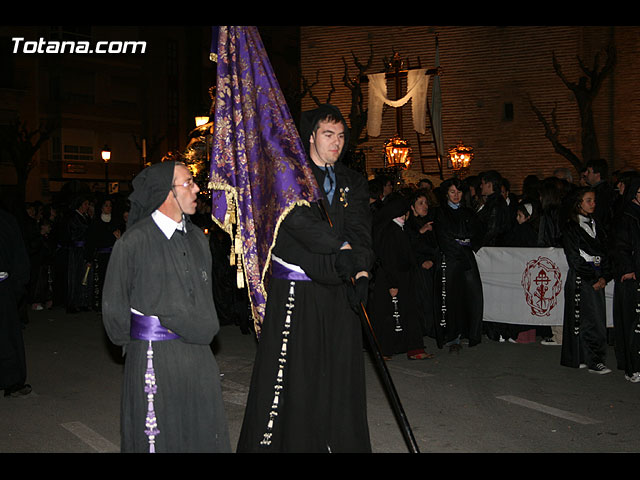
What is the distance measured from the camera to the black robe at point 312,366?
14.5 ft

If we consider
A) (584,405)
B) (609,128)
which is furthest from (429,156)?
(584,405)

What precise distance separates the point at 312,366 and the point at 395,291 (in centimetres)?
453

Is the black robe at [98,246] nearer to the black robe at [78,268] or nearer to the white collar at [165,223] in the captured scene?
the black robe at [78,268]

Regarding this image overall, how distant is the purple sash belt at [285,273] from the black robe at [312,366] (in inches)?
1.7

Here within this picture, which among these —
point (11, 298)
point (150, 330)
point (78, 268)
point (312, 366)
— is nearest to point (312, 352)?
point (312, 366)

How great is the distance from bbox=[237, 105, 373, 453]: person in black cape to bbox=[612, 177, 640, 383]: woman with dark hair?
4079 mm

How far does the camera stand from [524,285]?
996 centimetres

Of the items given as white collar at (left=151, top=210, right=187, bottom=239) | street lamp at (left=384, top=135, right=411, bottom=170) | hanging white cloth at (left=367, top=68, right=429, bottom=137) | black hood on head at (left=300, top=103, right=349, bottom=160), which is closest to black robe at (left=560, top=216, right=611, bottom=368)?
black hood on head at (left=300, top=103, right=349, bottom=160)

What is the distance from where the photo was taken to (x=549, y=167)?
22891mm

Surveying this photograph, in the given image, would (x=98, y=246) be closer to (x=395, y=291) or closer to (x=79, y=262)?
(x=79, y=262)

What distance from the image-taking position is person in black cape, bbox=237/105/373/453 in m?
4.41

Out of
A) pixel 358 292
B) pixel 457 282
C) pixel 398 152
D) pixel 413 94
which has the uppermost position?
pixel 413 94

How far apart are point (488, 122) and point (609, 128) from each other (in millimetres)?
Answer: 3672

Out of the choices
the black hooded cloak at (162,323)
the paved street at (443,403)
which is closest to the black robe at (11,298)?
the paved street at (443,403)
